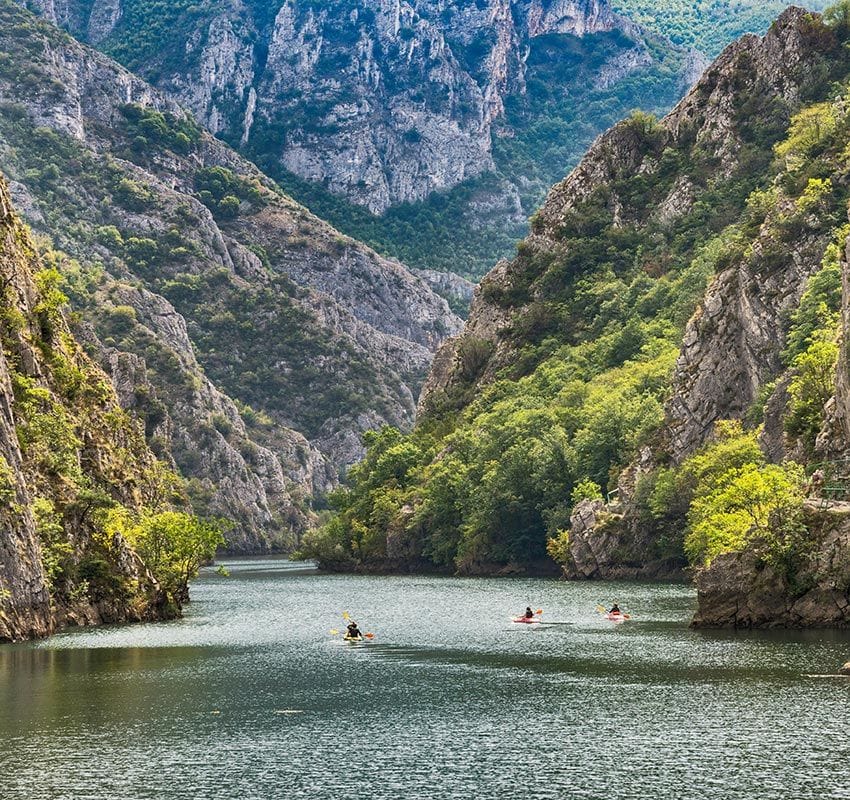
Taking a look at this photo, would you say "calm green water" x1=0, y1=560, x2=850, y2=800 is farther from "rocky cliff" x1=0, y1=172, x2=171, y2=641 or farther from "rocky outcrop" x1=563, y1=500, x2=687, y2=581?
"rocky outcrop" x1=563, y1=500, x2=687, y2=581

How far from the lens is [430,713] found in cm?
6216

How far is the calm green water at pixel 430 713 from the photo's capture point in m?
49.0

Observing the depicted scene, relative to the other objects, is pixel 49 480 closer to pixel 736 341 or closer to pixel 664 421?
pixel 664 421

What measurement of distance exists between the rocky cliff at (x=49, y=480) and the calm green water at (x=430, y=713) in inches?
150

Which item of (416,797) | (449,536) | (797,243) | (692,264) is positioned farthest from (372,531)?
(416,797)

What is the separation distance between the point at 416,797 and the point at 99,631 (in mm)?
51123

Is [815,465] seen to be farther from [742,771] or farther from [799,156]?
[799,156]

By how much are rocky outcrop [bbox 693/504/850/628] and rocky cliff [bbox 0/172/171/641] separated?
39.2m

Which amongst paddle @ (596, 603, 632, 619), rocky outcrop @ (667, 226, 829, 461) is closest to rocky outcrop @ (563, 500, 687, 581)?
rocky outcrop @ (667, 226, 829, 461)

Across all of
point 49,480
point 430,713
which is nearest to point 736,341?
point 49,480

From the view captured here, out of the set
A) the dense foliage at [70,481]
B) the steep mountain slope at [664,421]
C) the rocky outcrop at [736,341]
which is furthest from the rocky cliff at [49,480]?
the rocky outcrop at [736,341]

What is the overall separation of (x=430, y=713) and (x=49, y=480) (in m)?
45.1

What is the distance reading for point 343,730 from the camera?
58.8m

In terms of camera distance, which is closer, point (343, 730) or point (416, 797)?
point (416, 797)
